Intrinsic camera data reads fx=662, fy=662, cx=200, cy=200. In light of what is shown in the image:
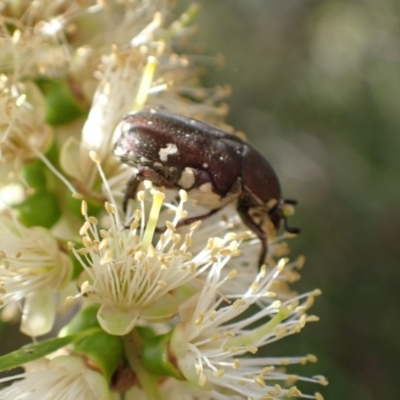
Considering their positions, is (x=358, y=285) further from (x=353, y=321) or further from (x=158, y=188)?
(x=158, y=188)

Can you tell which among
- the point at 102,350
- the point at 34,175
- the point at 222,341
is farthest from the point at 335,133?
the point at 102,350

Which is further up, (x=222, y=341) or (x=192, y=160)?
(x=192, y=160)

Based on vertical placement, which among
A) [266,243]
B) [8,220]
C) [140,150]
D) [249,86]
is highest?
[140,150]

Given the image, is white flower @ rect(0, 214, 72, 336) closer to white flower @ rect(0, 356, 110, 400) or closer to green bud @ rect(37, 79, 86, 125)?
white flower @ rect(0, 356, 110, 400)

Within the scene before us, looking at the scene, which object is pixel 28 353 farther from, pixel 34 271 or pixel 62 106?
pixel 62 106

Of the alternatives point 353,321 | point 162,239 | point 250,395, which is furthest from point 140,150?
point 353,321

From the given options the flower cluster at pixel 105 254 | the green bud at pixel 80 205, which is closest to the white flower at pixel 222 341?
the flower cluster at pixel 105 254

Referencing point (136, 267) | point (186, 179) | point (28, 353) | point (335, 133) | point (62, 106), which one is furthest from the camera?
point (335, 133)
